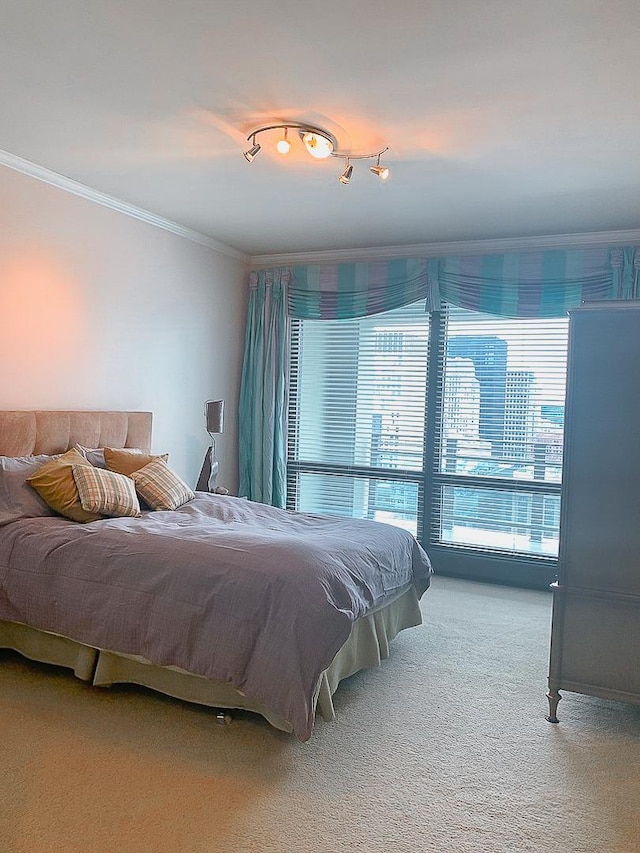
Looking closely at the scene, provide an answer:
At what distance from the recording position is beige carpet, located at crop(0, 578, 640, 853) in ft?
6.81

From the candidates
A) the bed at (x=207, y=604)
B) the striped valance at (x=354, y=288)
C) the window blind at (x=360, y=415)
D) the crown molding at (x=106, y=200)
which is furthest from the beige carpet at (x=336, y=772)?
the striped valance at (x=354, y=288)

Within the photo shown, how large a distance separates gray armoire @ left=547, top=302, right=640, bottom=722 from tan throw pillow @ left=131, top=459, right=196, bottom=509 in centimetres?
218

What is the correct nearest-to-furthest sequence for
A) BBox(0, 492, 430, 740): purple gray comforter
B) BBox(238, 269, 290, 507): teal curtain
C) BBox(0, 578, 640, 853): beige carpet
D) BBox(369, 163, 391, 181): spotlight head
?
BBox(0, 578, 640, 853): beige carpet → BBox(0, 492, 430, 740): purple gray comforter → BBox(369, 163, 391, 181): spotlight head → BBox(238, 269, 290, 507): teal curtain

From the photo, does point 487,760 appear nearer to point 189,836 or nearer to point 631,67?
point 189,836

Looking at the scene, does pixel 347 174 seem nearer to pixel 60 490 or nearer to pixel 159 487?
pixel 159 487

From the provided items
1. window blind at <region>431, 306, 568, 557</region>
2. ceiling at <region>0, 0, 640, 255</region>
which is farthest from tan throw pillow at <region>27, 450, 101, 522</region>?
window blind at <region>431, 306, 568, 557</region>

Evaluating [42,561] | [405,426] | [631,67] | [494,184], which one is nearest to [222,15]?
[631,67]

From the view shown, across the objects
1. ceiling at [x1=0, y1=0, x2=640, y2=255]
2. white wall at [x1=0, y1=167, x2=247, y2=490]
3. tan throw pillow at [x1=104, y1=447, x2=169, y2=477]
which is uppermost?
ceiling at [x1=0, y1=0, x2=640, y2=255]

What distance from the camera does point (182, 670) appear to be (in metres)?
2.73

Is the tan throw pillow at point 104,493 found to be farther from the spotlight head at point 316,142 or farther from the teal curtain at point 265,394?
the teal curtain at point 265,394

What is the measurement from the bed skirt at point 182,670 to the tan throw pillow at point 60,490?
0.59 meters

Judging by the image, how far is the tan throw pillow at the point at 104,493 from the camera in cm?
344

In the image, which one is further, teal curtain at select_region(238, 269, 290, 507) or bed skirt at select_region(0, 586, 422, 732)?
teal curtain at select_region(238, 269, 290, 507)

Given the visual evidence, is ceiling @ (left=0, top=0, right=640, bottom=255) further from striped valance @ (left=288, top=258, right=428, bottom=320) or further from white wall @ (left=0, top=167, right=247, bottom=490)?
striped valance @ (left=288, top=258, right=428, bottom=320)
